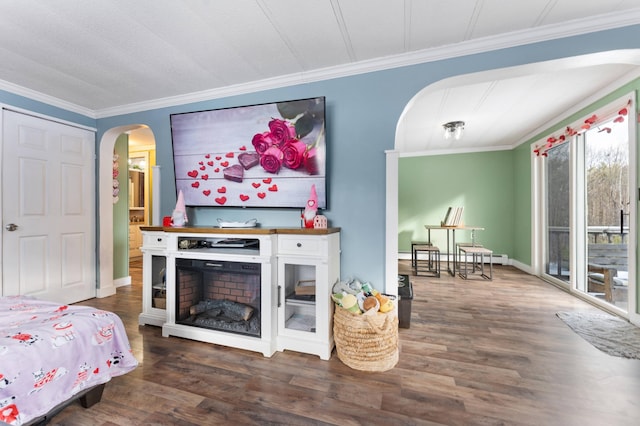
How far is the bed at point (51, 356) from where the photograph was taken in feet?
3.51

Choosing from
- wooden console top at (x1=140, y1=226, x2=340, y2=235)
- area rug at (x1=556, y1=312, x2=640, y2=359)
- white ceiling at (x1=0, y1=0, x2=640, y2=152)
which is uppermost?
white ceiling at (x1=0, y1=0, x2=640, y2=152)

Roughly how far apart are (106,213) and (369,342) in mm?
3610

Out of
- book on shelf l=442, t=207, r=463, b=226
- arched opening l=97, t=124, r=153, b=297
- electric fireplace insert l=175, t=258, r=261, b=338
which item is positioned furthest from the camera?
book on shelf l=442, t=207, r=463, b=226

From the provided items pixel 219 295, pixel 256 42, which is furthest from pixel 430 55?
pixel 219 295

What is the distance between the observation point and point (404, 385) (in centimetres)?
168

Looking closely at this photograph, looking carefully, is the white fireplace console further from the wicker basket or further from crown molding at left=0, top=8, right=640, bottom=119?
crown molding at left=0, top=8, right=640, bottom=119

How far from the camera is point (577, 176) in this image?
3482mm

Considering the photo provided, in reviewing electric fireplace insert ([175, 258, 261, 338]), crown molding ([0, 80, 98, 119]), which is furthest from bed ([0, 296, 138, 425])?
crown molding ([0, 80, 98, 119])

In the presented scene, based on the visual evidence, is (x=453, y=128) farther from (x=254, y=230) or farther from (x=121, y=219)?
(x=121, y=219)

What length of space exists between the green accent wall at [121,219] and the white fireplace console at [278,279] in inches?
86.3

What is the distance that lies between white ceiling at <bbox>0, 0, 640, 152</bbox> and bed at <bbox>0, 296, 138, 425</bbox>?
181 cm

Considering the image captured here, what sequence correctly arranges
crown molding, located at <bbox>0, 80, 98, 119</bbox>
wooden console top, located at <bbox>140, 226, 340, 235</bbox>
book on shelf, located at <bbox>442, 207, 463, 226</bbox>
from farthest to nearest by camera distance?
book on shelf, located at <bbox>442, 207, 463, 226</bbox> < crown molding, located at <bbox>0, 80, 98, 119</bbox> < wooden console top, located at <bbox>140, 226, 340, 235</bbox>

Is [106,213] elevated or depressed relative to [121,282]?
elevated

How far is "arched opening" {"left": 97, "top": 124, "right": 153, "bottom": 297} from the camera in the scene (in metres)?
3.43
